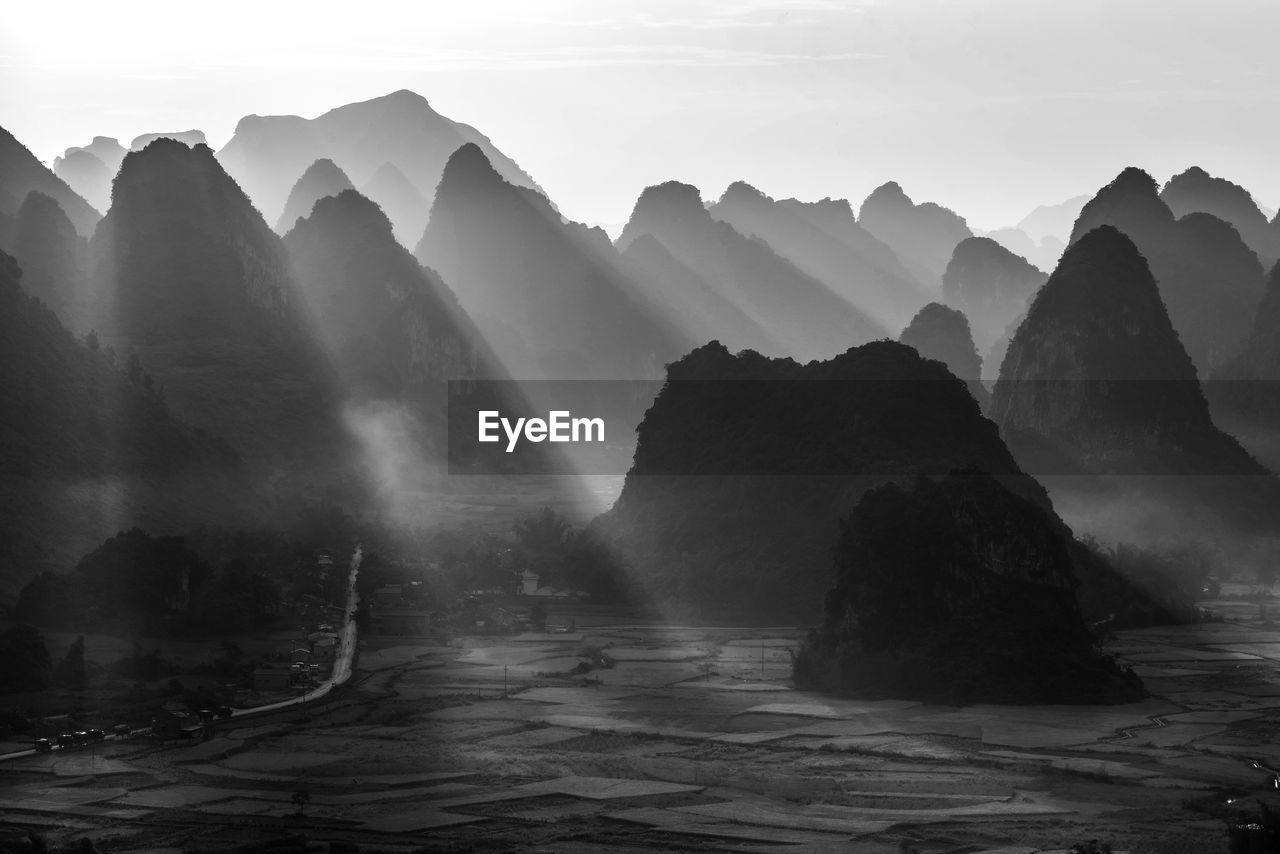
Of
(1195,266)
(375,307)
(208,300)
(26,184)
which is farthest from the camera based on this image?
(26,184)

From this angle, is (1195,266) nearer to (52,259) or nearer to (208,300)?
(208,300)

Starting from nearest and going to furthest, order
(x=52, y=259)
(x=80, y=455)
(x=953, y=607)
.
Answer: (x=953, y=607) < (x=80, y=455) < (x=52, y=259)

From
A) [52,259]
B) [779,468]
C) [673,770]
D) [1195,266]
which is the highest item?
[1195,266]

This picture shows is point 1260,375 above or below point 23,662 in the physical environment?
above

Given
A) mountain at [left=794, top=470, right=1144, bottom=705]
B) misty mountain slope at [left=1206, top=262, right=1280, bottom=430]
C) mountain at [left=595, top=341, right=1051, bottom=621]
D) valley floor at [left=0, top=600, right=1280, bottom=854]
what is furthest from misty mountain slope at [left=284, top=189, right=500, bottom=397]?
mountain at [left=794, top=470, right=1144, bottom=705]

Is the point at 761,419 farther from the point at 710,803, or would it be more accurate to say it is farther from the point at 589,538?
the point at 710,803

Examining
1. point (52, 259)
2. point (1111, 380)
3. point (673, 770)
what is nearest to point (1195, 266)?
point (1111, 380)

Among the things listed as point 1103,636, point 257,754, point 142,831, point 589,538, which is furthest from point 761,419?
point 142,831

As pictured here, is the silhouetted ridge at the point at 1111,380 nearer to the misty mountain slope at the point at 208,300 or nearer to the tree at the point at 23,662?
the misty mountain slope at the point at 208,300
